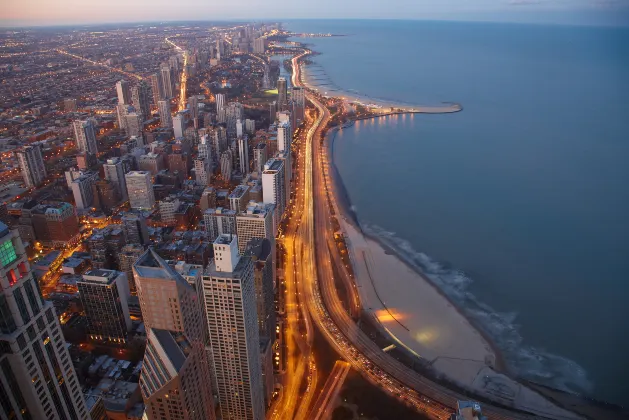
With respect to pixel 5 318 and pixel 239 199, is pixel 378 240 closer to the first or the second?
pixel 239 199

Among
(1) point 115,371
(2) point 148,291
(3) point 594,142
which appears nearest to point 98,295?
(1) point 115,371

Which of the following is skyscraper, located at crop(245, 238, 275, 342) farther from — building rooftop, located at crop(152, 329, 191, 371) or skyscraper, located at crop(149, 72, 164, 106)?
skyscraper, located at crop(149, 72, 164, 106)

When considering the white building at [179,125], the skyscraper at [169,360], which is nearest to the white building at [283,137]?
the white building at [179,125]

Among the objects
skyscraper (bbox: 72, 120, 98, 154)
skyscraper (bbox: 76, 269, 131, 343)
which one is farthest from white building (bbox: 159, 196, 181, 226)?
skyscraper (bbox: 72, 120, 98, 154)

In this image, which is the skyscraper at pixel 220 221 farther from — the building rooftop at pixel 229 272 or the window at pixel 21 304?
the window at pixel 21 304

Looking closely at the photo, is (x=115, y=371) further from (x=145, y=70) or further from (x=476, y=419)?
(x=145, y=70)

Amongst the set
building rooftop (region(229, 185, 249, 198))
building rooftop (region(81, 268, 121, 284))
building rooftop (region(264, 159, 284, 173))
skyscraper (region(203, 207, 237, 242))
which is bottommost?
skyscraper (region(203, 207, 237, 242))
